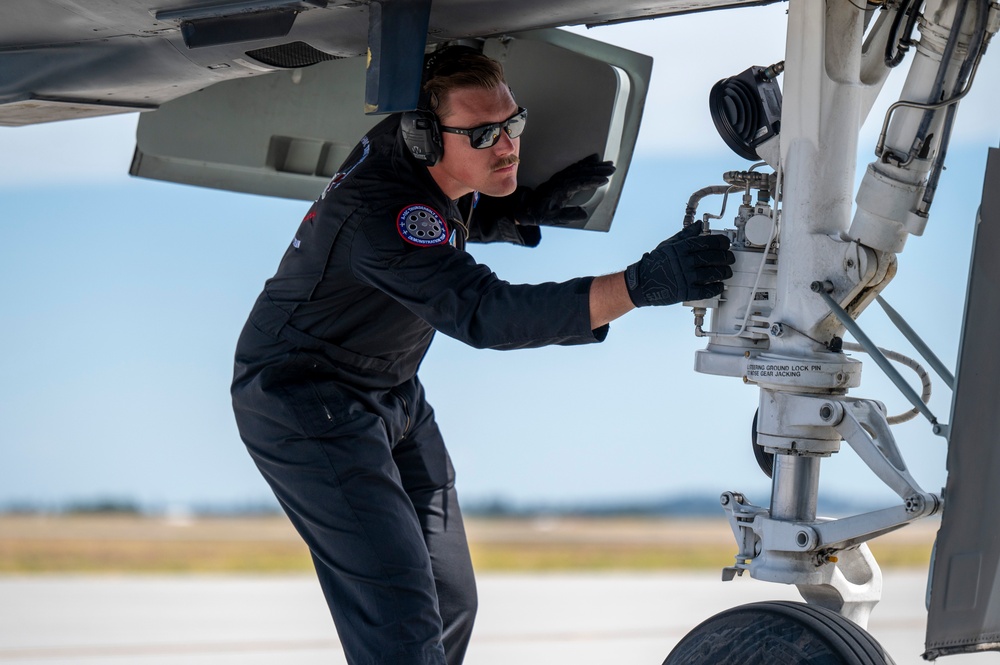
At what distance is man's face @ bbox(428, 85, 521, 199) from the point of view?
222 centimetres

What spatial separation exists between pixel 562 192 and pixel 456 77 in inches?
24.0

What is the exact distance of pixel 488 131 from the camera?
223 cm

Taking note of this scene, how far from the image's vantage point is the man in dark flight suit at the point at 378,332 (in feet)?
6.84

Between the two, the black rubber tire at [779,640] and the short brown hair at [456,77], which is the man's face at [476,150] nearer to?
the short brown hair at [456,77]

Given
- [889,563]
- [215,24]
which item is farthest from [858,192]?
[889,563]

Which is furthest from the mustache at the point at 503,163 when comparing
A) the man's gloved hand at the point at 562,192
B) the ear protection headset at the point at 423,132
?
the man's gloved hand at the point at 562,192

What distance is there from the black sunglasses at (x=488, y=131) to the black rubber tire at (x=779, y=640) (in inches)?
39.0

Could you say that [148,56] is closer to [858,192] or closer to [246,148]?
[246,148]

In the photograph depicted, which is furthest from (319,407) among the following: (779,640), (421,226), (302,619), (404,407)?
(302,619)

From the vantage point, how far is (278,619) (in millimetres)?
5676

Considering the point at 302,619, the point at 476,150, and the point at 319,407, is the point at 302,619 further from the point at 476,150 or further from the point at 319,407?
the point at 476,150

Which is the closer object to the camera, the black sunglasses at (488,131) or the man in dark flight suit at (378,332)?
the man in dark flight suit at (378,332)

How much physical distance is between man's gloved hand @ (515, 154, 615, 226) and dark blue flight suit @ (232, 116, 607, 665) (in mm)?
353

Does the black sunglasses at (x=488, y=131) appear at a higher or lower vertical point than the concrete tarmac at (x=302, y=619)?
higher
